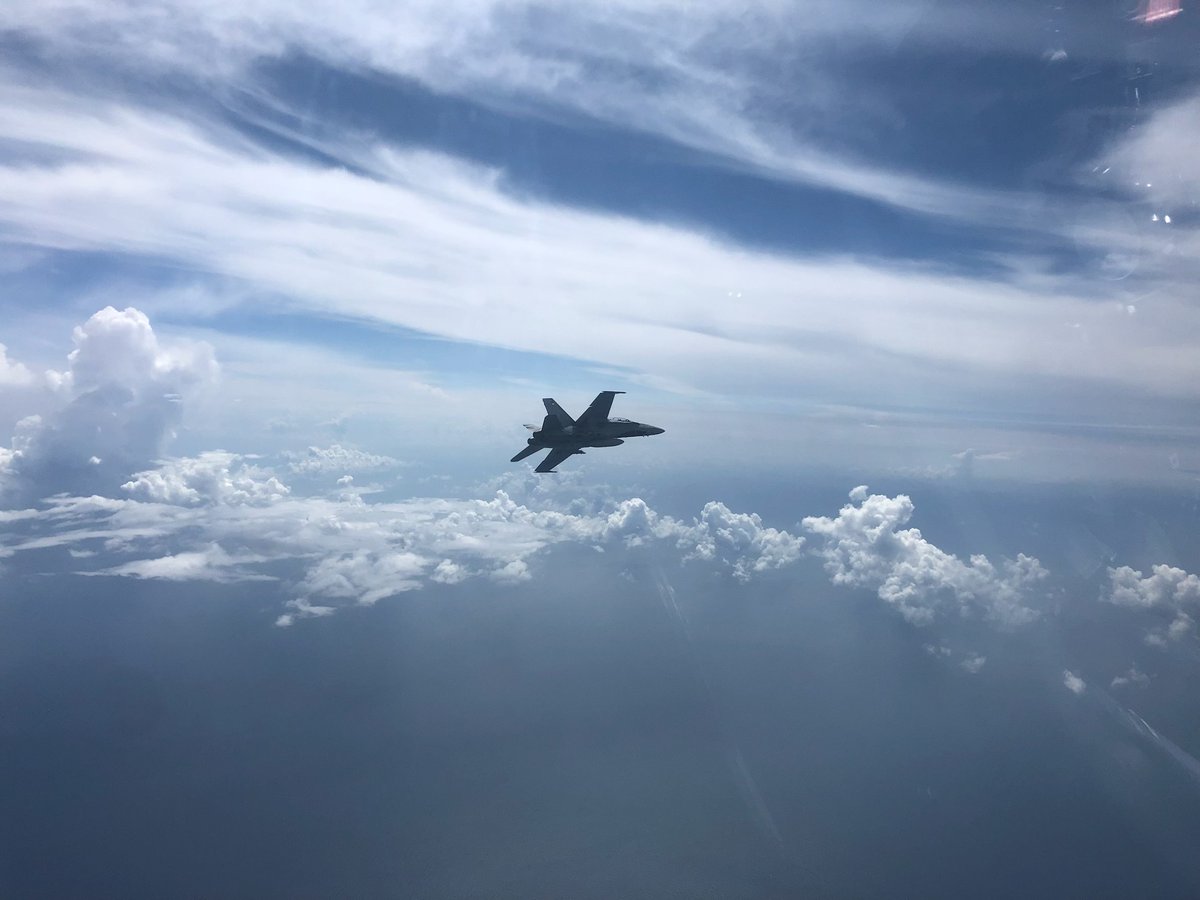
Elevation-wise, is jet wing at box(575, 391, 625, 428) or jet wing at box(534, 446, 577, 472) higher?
jet wing at box(575, 391, 625, 428)

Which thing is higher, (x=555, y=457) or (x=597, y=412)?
(x=597, y=412)

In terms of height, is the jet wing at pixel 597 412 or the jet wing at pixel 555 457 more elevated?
the jet wing at pixel 597 412

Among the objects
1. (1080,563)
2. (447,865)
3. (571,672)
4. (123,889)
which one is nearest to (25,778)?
(123,889)
